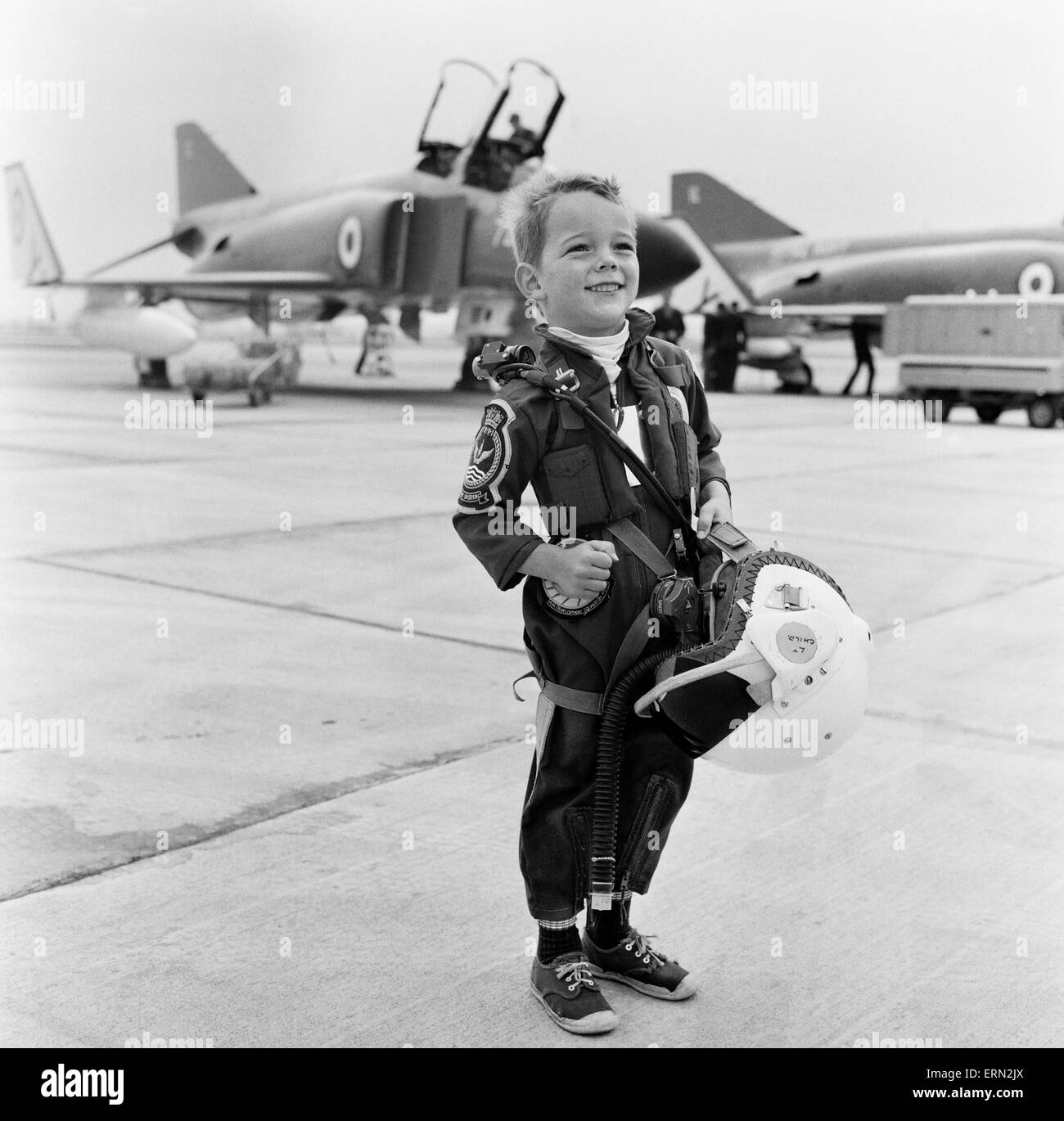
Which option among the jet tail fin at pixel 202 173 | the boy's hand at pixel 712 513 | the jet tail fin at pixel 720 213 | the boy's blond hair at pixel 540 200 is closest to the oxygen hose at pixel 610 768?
the boy's hand at pixel 712 513

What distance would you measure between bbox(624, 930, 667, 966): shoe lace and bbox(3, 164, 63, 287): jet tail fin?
93.7 ft

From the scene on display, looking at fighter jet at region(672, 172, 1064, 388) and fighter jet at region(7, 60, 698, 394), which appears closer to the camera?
fighter jet at region(7, 60, 698, 394)

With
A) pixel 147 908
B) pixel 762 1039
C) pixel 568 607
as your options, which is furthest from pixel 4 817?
pixel 762 1039

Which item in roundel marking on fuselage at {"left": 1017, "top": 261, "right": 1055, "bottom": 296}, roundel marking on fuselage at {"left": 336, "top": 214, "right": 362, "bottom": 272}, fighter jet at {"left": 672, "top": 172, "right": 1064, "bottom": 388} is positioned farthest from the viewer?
fighter jet at {"left": 672, "top": 172, "right": 1064, "bottom": 388}

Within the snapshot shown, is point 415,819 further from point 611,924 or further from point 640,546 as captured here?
point 640,546

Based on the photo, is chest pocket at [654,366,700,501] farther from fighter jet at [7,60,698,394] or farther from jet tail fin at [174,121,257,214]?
jet tail fin at [174,121,257,214]

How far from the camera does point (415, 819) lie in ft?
11.0

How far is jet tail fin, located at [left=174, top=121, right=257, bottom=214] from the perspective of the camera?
29.7 metres

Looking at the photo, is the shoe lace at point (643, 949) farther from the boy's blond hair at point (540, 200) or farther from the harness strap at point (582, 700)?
the boy's blond hair at point (540, 200)

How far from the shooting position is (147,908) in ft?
9.18

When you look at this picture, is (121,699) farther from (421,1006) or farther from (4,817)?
(421,1006)

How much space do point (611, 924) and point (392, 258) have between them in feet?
62.3

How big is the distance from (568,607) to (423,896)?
939 millimetres

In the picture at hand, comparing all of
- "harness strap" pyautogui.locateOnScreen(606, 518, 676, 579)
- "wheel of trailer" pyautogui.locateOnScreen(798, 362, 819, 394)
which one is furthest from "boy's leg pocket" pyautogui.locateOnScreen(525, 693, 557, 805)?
"wheel of trailer" pyautogui.locateOnScreen(798, 362, 819, 394)
